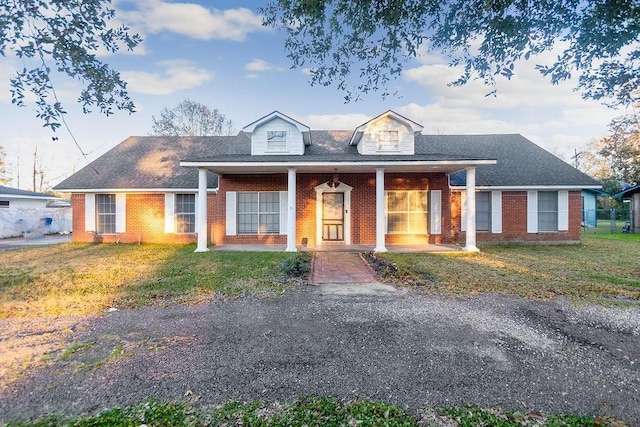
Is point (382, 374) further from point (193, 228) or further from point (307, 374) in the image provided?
point (193, 228)

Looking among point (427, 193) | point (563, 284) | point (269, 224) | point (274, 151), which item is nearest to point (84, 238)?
point (269, 224)

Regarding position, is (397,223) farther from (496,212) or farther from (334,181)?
(496,212)

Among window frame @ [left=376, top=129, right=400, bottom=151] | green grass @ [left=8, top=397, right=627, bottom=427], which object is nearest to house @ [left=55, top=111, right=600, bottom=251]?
window frame @ [left=376, top=129, right=400, bottom=151]

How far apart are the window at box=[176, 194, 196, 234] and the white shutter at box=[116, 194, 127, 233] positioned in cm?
220

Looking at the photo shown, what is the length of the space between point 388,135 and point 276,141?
172 inches

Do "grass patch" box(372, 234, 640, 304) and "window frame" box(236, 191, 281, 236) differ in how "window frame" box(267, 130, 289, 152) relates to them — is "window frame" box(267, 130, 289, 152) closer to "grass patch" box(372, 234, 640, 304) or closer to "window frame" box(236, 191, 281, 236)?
"window frame" box(236, 191, 281, 236)

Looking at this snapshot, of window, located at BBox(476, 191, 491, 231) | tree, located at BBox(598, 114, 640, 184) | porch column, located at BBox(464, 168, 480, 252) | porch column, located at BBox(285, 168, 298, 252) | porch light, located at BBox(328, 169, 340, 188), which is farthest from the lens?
tree, located at BBox(598, 114, 640, 184)

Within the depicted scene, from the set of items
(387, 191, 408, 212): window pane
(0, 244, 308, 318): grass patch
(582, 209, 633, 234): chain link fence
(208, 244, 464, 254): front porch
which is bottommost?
(0, 244, 308, 318): grass patch

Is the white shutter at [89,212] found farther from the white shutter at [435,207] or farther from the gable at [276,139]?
the white shutter at [435,207]

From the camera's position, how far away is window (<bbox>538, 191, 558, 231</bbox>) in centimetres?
1377

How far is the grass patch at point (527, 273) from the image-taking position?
623 centimetres

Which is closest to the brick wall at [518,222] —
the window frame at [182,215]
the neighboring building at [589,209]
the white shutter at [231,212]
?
the white shutter at [231,212]

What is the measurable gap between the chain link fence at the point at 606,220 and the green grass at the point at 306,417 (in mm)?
24059

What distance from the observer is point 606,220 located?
36.6 m
